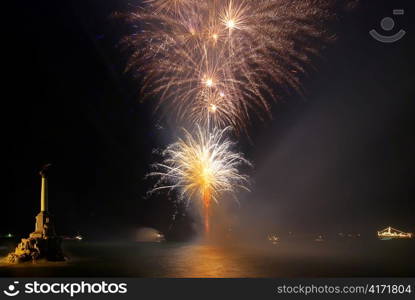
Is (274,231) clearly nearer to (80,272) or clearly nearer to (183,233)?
(183,233)

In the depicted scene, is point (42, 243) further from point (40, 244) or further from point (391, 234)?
point (391, 234)

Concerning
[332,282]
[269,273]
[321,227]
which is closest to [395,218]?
[321,227]

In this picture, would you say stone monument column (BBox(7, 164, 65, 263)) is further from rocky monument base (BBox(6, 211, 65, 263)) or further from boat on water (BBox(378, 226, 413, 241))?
boat on water (BBox(378, 226, 413, 241))

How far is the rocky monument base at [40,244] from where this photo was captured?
126 ft

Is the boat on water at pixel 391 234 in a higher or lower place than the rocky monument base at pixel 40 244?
higher

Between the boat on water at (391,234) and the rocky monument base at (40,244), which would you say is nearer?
the rocky monument base at (40,244)

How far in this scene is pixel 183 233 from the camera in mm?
114500

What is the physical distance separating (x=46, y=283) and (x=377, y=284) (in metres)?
12.2

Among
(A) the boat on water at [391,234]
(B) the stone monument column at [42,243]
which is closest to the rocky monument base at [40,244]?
(B) the stone monument column at [42,243]

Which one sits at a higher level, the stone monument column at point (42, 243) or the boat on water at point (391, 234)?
the boat on water at point (391, 234)

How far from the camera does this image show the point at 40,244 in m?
38.8

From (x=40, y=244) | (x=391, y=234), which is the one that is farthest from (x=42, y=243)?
(x=391, y=234)

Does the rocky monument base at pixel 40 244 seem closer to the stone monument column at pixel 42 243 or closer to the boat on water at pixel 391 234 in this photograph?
the stone monument column at pixel 42 243

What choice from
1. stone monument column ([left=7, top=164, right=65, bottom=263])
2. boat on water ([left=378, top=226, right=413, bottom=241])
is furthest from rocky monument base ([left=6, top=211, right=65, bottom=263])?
boat on water ([left=378, top=226, right=413, bottom=241])
